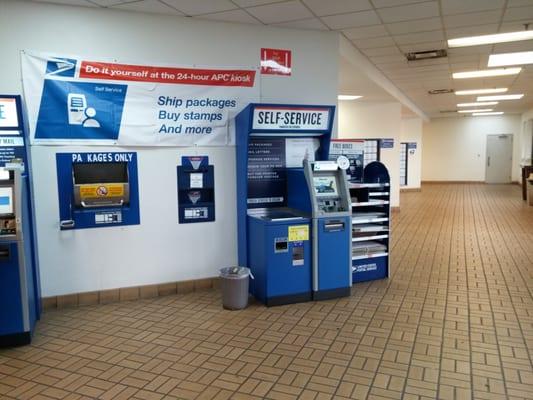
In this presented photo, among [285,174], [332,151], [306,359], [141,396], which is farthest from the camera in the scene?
[332,151]

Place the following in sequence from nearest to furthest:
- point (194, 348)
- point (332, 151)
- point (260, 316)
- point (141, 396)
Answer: point (141, 396) < point (194, 348) < point (260, 316) < point (332, 151)

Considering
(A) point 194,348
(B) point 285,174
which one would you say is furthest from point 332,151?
(A) point 194,348

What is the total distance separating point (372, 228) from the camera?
5055 millimetres

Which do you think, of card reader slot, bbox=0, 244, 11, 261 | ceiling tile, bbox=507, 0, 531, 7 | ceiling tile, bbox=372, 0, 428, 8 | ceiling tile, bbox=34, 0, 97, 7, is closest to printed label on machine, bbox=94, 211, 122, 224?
card reader slot, bbox=0, 244, 11, 261

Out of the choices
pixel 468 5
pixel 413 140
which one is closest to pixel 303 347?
pixel 468 5

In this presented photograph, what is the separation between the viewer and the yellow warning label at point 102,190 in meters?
4.18

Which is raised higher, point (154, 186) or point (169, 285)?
point (154, 186)

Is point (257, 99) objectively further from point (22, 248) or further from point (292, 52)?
point (22, 248)

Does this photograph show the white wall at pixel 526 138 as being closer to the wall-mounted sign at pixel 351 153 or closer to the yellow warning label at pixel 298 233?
the wall-mounted sign at pixel 351 153

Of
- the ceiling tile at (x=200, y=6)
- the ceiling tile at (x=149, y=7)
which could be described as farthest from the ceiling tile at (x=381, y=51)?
the ceiling tile at (x=149, y=7)

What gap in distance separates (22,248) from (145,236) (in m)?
1.36

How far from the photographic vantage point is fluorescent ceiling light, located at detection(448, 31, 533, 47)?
541cm

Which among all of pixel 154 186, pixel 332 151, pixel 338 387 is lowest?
pixel 338 387

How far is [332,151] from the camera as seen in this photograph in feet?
16.5
